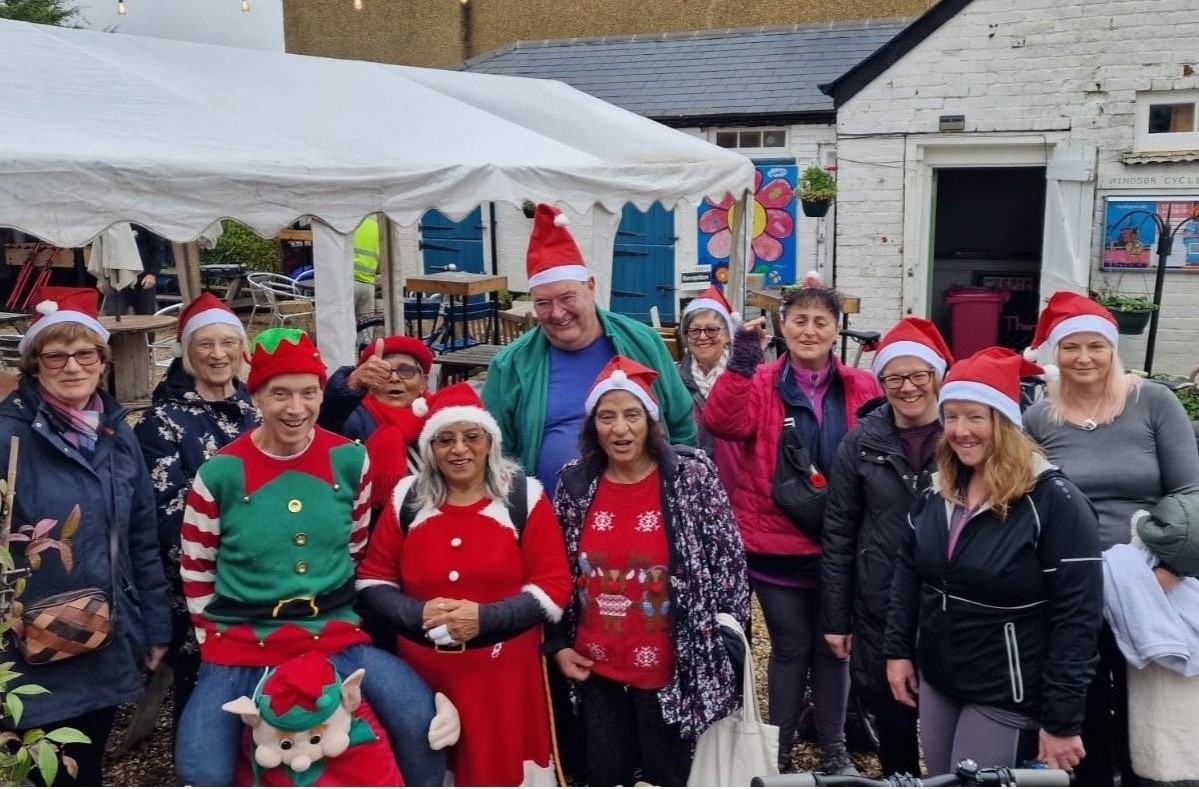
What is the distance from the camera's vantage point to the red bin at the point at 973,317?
1162 centimetres

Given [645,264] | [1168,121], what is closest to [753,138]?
[645,264]

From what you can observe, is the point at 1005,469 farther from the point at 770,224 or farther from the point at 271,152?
the point at 770,224

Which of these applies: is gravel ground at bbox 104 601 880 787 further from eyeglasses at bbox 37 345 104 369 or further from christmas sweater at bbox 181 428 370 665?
eyeglasses at bbox 37 345 104 369

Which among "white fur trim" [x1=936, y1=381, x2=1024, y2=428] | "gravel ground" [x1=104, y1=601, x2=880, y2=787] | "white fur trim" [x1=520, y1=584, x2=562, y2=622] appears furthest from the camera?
"gravel ground" [x1=104, y1=601, x2=880, y2=787]

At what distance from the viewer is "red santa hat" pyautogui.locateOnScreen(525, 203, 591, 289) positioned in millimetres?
3885

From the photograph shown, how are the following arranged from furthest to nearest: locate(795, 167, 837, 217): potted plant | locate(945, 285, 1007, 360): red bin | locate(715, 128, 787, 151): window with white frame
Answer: locate(715, 128, 787, 151): window with white frame
locate(945, 285, 1007, 360): red bin
locate(795, 167, 837, 217): potted plant

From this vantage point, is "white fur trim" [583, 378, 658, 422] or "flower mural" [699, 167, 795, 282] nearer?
"white fur trim" [583, 378, 658, 422]

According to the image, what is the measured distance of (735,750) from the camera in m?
3.38

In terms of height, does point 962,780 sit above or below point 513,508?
below

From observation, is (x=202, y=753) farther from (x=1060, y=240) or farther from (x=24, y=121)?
(x=1060, y=240)

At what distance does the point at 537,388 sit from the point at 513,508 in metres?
0.62

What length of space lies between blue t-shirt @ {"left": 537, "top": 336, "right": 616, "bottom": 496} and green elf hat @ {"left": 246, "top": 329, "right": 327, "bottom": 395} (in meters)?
0.90

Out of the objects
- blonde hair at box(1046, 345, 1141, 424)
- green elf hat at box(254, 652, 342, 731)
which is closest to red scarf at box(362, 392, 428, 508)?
green elf hat at box(254, 652, 342, 731)

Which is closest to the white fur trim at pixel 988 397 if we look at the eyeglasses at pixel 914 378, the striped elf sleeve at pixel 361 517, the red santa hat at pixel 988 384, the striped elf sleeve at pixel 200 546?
the red santa hat at pixel 988 384
